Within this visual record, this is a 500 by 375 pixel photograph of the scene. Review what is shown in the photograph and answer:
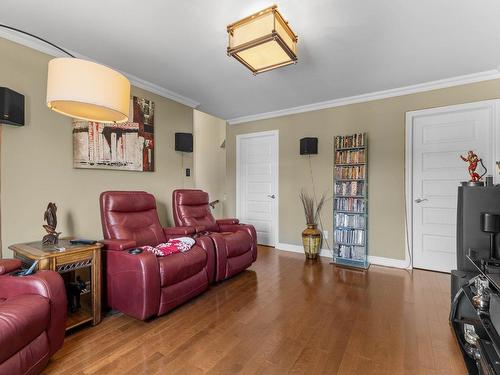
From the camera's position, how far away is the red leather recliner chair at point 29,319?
3.96 feet

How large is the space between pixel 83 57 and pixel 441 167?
14.2 ft

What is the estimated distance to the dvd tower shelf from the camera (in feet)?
11.5

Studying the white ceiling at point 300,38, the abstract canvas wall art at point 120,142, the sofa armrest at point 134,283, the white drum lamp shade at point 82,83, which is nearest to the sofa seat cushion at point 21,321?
the sofa armrest at point 134,283

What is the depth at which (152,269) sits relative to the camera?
6.36 ft

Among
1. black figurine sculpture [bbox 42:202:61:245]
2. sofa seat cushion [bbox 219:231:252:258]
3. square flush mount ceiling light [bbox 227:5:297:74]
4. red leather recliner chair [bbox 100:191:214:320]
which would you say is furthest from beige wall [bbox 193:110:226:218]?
square flush mount ceiling light [bbox 227:5:297:74]

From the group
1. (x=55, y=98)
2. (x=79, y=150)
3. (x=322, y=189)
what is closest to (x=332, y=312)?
(x=322, y=189)

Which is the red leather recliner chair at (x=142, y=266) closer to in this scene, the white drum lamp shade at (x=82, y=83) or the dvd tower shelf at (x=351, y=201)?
the white drum lamp shade at (x=82, y=83)

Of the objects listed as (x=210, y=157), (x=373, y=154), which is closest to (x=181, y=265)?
(x=373, y=154)

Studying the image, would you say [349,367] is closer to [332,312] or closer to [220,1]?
[332,312]

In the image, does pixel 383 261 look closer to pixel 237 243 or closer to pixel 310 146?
pixel 310 146

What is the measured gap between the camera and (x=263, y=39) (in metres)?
1.83

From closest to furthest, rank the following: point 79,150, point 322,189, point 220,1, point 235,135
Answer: point 220,1 < point 79,150 < point 322,189 < point 235,135

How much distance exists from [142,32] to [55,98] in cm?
119

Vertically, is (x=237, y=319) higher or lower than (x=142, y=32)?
lower
